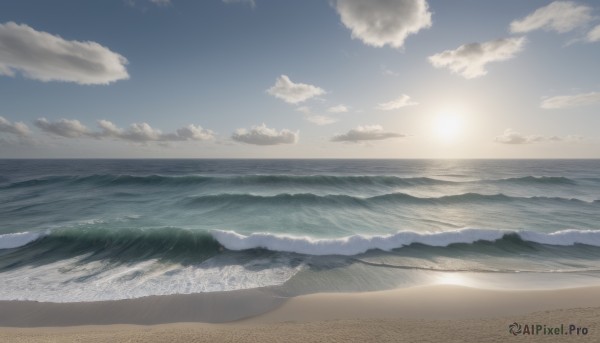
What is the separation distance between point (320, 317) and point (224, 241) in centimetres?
574

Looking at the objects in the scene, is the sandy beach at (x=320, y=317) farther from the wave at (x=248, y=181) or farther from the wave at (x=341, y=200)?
the wave at (x=248, y=181)

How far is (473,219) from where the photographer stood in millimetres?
13320

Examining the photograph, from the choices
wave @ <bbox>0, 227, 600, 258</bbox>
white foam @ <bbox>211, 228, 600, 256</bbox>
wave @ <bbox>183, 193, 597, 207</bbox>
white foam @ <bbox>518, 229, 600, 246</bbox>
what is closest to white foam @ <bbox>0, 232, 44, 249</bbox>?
wave @ <bbox>0, 227, 600, 258</bbox>

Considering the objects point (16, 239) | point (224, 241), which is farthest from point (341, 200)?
point (16, 239)

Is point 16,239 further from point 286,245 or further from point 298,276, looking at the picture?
point 298,276

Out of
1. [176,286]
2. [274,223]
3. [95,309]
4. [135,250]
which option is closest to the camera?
[95,309]

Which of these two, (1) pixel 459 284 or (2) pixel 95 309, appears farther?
(1) pixel 459 284

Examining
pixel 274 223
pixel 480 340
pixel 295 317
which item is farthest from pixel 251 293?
pixel 274 223

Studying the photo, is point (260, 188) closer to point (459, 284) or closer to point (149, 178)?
point (149, 178)

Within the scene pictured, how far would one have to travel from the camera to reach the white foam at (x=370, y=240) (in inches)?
352

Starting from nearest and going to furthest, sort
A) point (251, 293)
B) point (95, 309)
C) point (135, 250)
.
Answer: point (95, 309) → point (251, 293) → point (135, 250)

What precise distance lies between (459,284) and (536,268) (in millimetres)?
3439

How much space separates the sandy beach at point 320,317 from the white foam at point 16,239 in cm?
578

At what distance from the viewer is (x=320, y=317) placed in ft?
16.0
